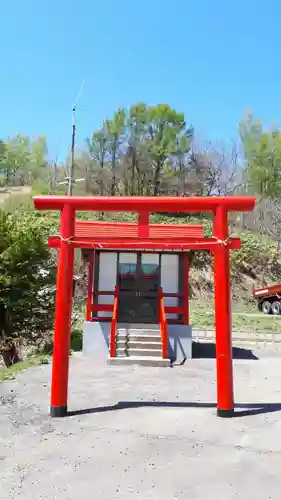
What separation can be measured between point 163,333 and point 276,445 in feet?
19.2

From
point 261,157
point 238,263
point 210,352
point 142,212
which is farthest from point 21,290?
point 261,157

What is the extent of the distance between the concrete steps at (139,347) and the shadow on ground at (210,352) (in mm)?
1422

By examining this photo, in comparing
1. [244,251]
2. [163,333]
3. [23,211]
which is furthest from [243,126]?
[163,333]

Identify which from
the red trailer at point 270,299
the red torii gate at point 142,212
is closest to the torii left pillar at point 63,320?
the red torii gate at point 142,212

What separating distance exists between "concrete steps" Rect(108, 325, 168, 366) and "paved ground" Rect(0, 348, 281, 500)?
1.72 m

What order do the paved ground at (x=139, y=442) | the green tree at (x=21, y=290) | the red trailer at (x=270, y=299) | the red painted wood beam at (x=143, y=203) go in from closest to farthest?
the paved ground at (x=139, y=442)
the red painted wood beam at (x=143, y=203)
the green tree at (x=21, y=290)
the red trailer at (x=270, y=299)

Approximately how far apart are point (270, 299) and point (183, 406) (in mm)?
19670

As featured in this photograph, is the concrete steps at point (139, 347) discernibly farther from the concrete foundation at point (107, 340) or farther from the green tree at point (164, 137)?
the green tree at point (164, 137)

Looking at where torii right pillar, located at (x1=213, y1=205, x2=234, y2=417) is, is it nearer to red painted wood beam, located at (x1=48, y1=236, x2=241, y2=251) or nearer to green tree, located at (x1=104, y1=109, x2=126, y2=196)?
red painted wood beam, located at (x1=48, y1=236, x2=241, y2=251)

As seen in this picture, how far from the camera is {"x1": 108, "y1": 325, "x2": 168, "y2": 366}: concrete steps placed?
10266mm

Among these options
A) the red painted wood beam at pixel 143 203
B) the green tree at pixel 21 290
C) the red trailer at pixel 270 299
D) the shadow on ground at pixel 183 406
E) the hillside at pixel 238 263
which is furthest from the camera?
the hillside at pixel 238 263

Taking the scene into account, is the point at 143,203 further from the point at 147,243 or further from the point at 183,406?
the point at 183,406

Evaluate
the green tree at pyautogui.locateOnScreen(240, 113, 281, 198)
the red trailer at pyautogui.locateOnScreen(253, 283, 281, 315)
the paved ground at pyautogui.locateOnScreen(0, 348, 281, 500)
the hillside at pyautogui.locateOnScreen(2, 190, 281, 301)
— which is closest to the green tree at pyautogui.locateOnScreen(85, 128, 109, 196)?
the hillside at pyautogui.locateOnScreen(2, 190, 281, 301)

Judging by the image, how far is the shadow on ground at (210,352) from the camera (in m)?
11.8
